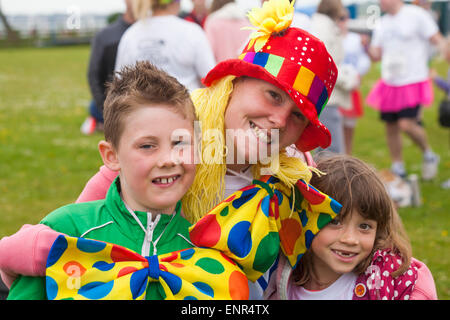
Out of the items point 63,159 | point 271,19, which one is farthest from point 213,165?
point 63,159

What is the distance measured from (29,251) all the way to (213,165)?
748mm

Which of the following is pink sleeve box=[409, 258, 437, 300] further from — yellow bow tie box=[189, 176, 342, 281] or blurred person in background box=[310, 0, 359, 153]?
blurred person in background box=[310, 0, 359, 153]

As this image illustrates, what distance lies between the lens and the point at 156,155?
195 centimetres

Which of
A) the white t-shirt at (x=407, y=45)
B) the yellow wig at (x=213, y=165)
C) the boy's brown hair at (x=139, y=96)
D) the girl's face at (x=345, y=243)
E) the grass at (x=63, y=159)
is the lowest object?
the grass at (x=63, y=159)

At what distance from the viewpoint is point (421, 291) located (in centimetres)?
234

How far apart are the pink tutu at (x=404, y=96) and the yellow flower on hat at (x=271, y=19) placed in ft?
15.0

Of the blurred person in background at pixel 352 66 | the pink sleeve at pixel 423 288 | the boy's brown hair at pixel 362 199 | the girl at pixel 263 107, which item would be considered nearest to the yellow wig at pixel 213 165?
the girl at pixel 263 107

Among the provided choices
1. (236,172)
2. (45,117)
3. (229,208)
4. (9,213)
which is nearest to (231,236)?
(229,208)

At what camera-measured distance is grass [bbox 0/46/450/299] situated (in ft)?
16.6

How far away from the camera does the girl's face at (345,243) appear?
7.82 feet

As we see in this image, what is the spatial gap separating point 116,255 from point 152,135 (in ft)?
1.38

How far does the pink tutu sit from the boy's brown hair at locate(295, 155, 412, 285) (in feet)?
13.8

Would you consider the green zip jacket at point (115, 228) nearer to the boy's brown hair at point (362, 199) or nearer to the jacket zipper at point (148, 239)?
the jacket zipper at point (148, 239)

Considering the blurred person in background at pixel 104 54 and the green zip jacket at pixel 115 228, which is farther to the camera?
the blurred person in background at pixel 104 54
